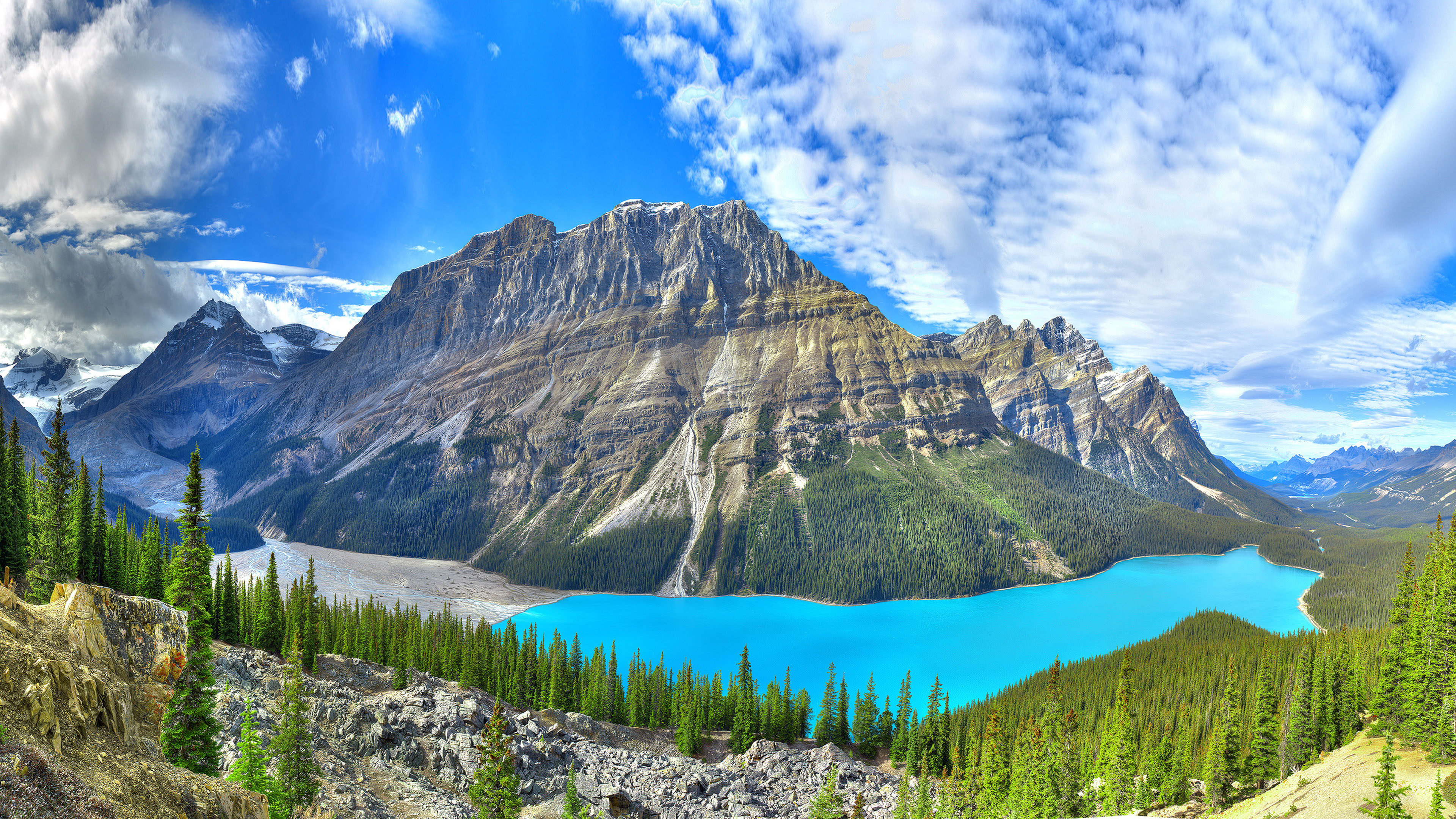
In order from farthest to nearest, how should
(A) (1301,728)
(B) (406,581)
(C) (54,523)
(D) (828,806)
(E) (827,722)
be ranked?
(B) (406,581)
(E) (827,722)
(A) (1301,728)
(C) (54,523)
(D) (828,806)

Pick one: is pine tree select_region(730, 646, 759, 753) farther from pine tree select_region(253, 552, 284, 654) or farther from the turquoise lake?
pine tree select_region(253, 552, 284, 654)

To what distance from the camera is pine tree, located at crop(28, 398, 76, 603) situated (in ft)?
131

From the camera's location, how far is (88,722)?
48.6 ft

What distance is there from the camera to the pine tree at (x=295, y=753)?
28234mm

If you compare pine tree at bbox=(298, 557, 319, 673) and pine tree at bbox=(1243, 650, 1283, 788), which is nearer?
pine tree at bbox=(298, 557, 319, 673)

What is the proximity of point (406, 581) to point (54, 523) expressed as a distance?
4840 inches

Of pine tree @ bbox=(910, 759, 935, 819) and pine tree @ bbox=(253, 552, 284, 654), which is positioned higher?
pine tree @ bbox=(253, 552, 284, 654)

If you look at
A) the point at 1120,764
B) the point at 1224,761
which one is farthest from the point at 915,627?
the point at 1120,764

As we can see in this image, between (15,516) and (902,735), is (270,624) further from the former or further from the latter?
(902,735)

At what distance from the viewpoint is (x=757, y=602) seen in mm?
152750

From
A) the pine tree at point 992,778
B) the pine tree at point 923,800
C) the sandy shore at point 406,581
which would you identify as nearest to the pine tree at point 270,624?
the pine tree at point 923,800

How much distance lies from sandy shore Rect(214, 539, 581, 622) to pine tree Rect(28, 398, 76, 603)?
8527 cm

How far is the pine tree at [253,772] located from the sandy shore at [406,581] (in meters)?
102

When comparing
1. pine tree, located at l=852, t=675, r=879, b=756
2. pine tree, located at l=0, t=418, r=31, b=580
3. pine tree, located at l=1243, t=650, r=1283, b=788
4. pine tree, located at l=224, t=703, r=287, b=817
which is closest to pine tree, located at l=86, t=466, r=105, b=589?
pine tree, located at l=0, t=418, r=31, b=580
